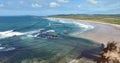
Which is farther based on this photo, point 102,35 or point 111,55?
point 102,35

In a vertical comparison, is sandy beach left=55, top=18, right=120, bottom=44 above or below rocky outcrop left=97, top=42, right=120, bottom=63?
below

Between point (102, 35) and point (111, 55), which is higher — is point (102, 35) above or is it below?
below

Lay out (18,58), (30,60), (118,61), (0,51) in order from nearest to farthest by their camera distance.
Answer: (118,61) → (30,60) → (18,58) → (0,51)

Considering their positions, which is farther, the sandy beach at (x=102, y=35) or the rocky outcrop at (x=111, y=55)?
the sandy beach at (x=102, y=35)

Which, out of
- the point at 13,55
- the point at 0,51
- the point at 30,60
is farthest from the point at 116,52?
the point at 0,51

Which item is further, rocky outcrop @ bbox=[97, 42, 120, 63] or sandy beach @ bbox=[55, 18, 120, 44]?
sandy beach @ bbox=[55, 18, 120, 44]

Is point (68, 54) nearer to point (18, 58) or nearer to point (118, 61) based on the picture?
point (18, 58)

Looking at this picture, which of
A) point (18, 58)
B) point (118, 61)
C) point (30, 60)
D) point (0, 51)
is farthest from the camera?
point (0, 51)

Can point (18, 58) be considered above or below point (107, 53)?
below

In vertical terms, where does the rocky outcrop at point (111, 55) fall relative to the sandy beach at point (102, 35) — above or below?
above

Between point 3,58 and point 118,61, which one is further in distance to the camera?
point 3,58
